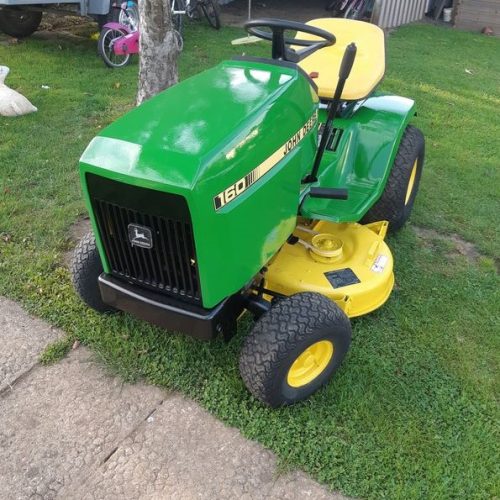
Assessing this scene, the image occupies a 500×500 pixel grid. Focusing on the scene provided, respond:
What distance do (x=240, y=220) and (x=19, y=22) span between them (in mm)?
6750

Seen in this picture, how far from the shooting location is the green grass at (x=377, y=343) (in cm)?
218

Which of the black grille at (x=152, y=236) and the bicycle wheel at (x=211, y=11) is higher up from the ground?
the black grille at (x=152, y=236)

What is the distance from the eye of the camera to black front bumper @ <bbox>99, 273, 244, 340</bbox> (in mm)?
2047

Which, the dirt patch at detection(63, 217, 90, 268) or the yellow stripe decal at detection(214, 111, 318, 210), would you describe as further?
the dirt patch at detection(63, 217, 90, 268)

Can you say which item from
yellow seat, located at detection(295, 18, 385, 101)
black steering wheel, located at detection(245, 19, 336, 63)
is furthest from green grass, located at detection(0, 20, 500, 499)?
black steering wheel, located at detection(245, 19, 336, 63)

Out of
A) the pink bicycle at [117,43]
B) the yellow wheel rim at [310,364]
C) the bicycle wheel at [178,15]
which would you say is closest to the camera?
the yellow wheel rim at [310,364]

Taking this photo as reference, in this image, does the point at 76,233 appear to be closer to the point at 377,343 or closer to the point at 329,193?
the point at 329,193

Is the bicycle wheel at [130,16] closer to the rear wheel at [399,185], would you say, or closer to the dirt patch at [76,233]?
the dirt patch at [76,233]

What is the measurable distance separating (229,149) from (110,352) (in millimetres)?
1242

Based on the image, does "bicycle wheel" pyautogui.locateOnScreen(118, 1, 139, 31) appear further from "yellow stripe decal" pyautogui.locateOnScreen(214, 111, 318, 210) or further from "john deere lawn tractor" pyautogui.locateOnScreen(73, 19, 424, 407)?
"yellow stripe decal" pyautogui.locateOnScreen(214, 111, 318, 210)

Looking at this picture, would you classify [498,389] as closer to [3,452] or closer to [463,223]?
[463,223]

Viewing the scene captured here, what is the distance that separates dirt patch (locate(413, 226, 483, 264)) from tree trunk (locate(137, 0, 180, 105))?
228cm

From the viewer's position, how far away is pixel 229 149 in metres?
1.89

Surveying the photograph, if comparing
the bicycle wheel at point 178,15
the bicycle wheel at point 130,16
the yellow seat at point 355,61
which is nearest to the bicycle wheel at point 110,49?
the bicycle wheel at point 130,16
